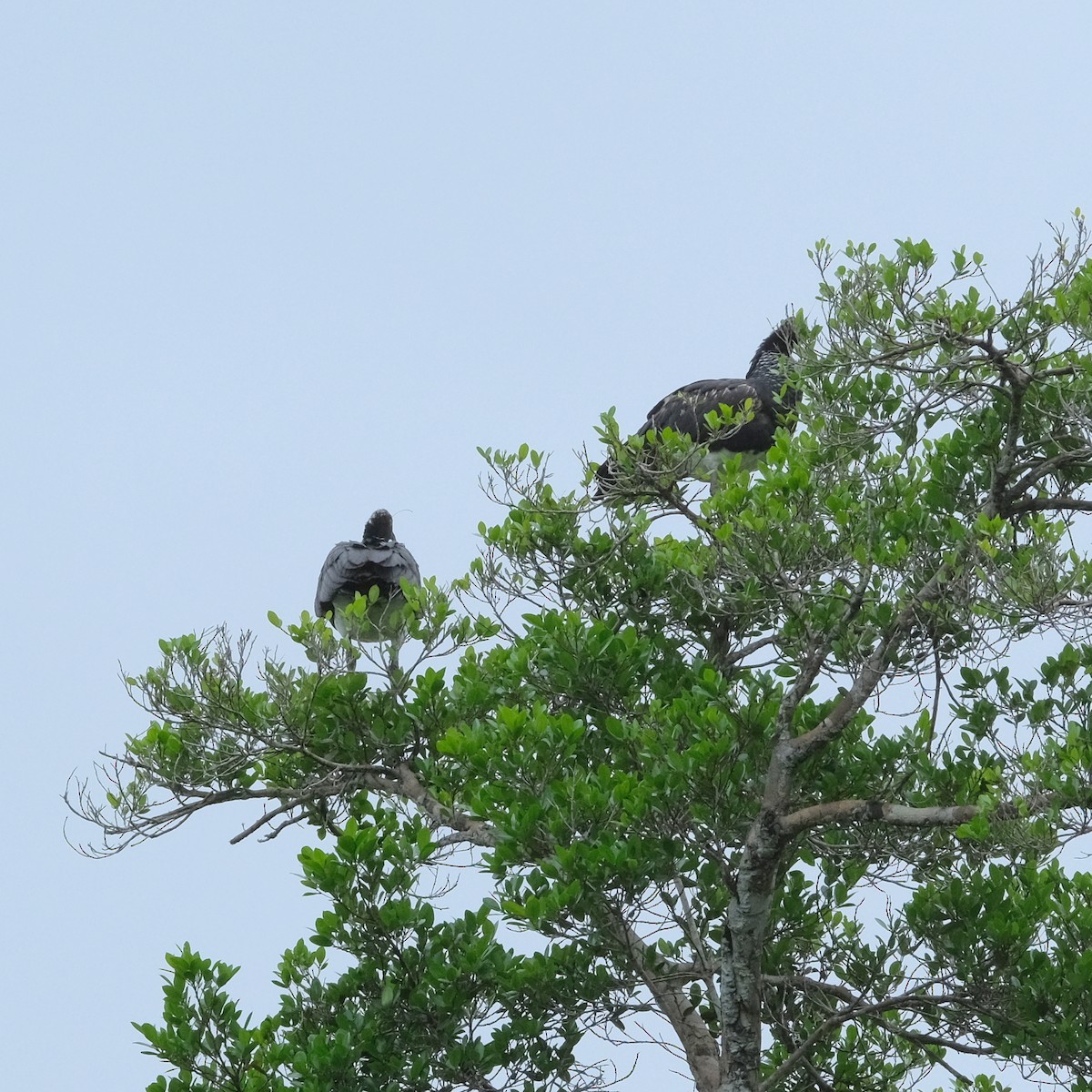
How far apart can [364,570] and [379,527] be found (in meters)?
0.50

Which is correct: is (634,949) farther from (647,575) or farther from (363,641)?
(363,641)

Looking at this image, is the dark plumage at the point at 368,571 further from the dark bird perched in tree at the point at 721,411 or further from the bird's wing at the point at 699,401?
the bird's wing at the point at 699,401

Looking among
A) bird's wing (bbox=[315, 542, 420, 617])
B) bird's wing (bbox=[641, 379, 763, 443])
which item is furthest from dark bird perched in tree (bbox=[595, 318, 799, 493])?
bird's wing (bbox=[315, 542, 420, 617])

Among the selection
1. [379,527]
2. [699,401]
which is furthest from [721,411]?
[379,527]

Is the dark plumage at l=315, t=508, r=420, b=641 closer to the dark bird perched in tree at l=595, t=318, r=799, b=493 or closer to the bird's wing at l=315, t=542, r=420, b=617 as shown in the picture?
the bird's wing at l=315, t=542, r=420, b=617

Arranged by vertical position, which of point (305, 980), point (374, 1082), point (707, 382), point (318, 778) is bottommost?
point (374, 1082)

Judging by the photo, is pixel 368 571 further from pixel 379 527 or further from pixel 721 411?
pixel 721 411

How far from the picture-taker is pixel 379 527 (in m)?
11.4

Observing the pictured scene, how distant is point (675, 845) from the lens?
704cm

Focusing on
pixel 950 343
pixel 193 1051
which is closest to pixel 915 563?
pixel 950 343

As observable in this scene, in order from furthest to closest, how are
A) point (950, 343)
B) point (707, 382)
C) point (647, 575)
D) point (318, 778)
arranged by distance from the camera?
point (707, 382) < point (318, 778) < point (647, 575) < point (950, 343)

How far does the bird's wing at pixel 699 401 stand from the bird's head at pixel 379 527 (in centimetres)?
224

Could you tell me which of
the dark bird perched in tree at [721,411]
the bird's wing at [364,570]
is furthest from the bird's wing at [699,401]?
the bird's wing at [364,570]

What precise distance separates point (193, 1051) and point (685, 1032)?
2783 millimetres
